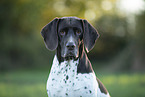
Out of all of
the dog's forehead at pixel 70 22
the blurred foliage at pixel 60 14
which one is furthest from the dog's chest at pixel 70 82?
the blurred foliage at pixel 60 14

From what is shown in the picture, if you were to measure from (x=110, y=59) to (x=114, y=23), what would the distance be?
3625mm

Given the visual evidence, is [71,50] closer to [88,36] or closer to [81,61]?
[81,61]

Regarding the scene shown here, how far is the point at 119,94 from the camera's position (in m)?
7.54

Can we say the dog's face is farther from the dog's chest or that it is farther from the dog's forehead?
the dog's chest

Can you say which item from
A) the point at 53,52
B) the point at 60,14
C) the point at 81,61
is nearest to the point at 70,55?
the point at 81,61

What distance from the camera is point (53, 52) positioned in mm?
19688

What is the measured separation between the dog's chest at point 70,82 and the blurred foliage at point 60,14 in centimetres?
1224

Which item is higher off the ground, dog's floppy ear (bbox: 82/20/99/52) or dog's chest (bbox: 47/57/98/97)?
dog's floppy ear (bbox: 82/20/99/52)

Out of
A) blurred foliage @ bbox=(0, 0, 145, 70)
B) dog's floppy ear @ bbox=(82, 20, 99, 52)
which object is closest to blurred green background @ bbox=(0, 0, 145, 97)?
blurred foliage @ bbox=(0, 0, 145, 70)

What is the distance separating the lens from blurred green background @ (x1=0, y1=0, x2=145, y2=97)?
15922mm

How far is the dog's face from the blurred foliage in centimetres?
1207

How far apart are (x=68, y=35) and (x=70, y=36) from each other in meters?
0.04

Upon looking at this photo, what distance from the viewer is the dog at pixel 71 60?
347 centimetres

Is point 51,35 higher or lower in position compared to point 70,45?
higher
